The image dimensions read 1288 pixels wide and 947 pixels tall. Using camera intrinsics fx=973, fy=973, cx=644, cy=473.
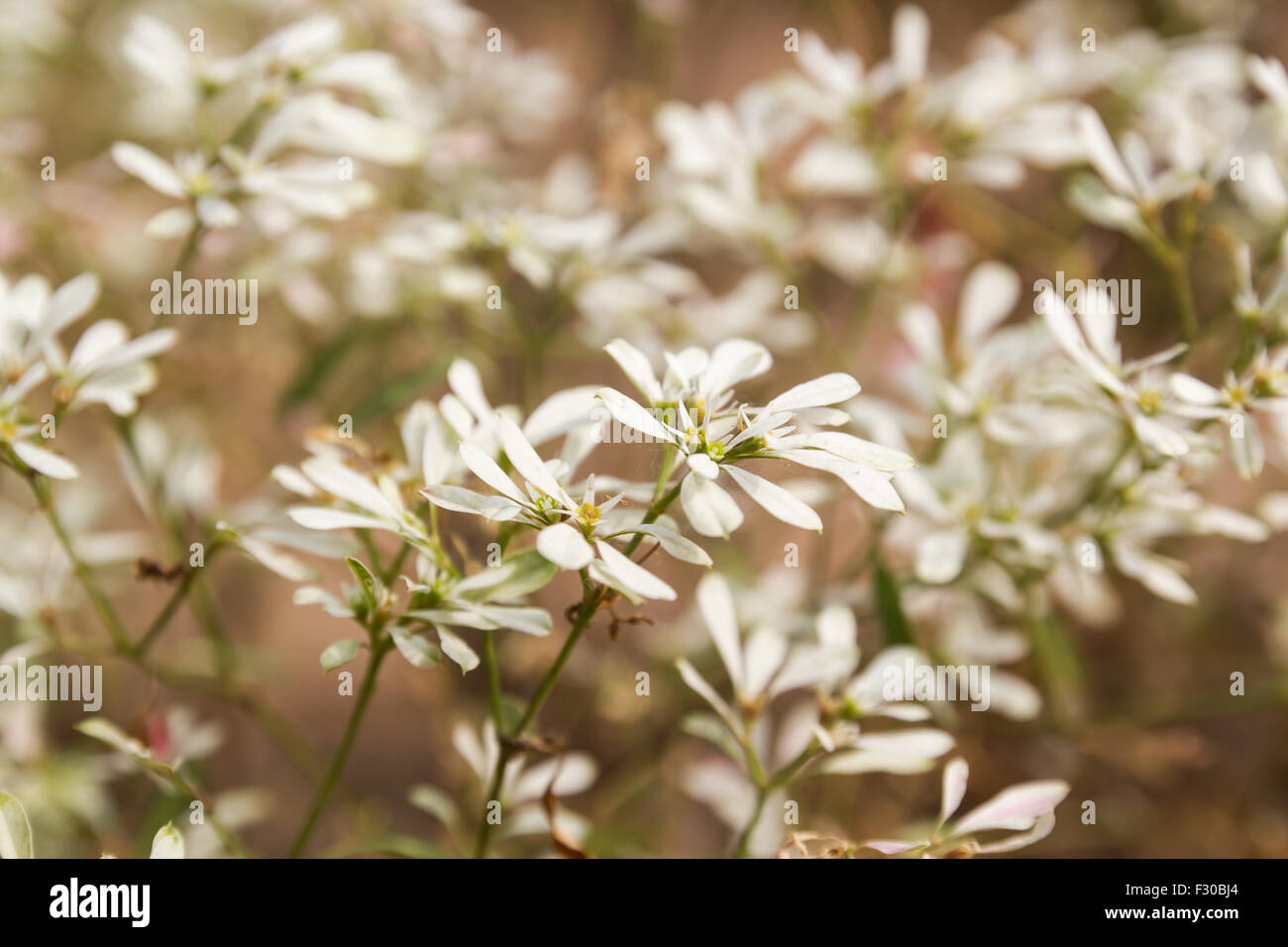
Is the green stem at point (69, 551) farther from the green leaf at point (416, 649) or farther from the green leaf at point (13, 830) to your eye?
the green leaf at point (416, 649)

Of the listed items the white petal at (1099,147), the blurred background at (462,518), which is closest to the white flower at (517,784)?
the blurred background at (462,518)

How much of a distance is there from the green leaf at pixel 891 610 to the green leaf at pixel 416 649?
0.45 metres

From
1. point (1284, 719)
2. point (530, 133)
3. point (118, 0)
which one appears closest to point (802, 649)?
point (530, 133)

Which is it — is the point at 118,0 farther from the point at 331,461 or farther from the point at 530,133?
the point at 331,461

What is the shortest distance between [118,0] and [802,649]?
1704mm

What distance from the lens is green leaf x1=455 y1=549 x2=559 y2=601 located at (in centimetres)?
67

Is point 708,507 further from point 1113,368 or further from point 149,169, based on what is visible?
→ point 149,169

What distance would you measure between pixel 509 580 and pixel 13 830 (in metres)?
0.40

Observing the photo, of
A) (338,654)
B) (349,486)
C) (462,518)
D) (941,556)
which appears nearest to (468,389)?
(349,486)

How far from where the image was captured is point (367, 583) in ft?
2.24

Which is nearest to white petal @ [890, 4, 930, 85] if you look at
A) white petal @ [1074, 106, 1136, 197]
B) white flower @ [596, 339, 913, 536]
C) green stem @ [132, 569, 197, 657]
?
white petal @ [1074, 106, 1136, 197]

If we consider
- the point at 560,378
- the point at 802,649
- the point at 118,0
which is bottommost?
the point at 802,649

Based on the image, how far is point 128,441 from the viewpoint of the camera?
984mm

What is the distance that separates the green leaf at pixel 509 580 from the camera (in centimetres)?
67
